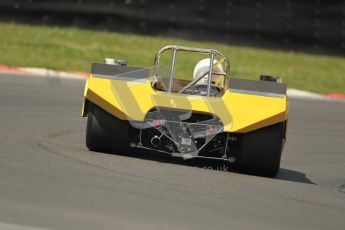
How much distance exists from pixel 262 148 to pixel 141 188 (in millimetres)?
1694

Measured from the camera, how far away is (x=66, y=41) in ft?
61.8

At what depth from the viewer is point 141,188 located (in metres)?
6.49

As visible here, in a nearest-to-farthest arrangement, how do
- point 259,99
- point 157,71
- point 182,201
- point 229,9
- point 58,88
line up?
point 182,201, point 259,99, point 157,71, point 58,88, point 229,9

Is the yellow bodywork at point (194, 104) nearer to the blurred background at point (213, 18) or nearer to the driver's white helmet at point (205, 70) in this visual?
the driver's white helmet at point (205, 70)

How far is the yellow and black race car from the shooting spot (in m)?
7.89

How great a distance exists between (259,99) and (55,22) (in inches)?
438

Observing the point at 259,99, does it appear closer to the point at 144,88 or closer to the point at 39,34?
the point at 144,88

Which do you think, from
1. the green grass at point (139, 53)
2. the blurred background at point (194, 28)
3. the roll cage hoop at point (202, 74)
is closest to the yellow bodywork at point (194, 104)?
the roll cage hoop at point (202, 74)

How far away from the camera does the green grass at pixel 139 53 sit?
17531 mm

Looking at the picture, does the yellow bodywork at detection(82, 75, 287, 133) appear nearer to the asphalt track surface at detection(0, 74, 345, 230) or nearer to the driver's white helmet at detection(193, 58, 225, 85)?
the asphalt track surface at detection(0, 74, 345, 230)

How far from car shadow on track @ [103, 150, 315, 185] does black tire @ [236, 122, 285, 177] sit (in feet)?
0.84

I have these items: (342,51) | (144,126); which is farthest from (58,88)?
(342,51)

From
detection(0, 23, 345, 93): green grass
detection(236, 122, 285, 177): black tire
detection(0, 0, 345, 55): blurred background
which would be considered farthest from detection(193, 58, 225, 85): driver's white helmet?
detection(0, 0, 345, 55): blurred background

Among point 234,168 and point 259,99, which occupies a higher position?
point 259,99
